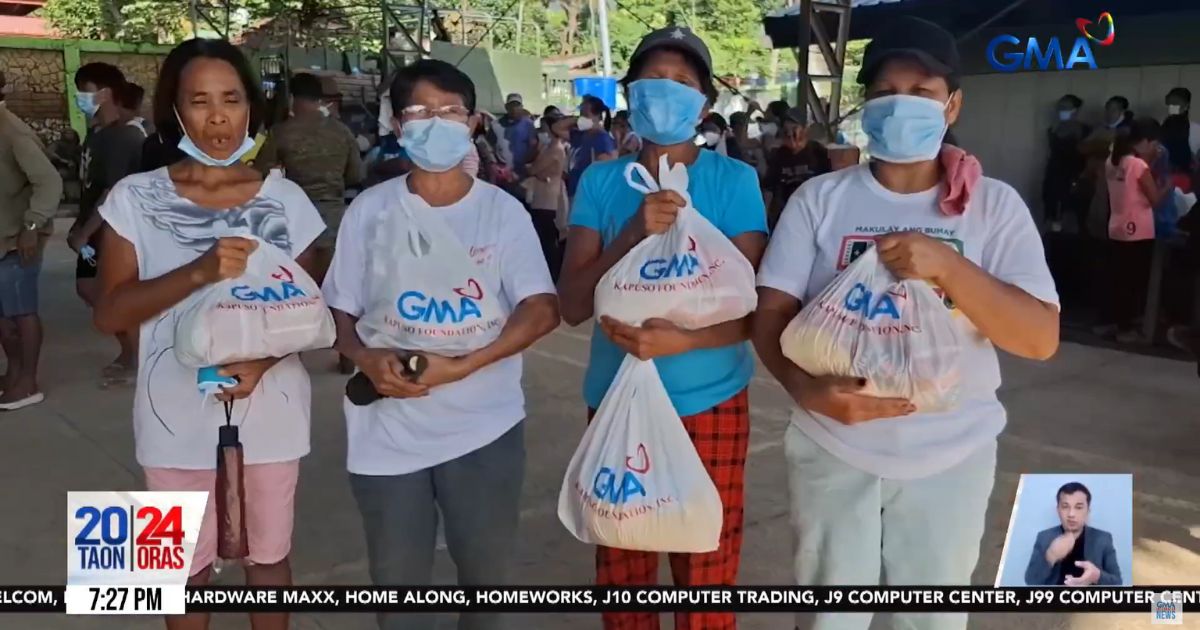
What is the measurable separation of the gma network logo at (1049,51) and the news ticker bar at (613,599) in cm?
666

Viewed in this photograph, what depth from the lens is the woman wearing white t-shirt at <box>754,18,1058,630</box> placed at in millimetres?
1721

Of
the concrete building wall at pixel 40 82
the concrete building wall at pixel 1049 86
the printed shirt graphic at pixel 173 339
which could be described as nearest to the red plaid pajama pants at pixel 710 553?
the printed shirt graphic at pixel 173 339

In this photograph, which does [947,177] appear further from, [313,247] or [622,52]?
[622,52]

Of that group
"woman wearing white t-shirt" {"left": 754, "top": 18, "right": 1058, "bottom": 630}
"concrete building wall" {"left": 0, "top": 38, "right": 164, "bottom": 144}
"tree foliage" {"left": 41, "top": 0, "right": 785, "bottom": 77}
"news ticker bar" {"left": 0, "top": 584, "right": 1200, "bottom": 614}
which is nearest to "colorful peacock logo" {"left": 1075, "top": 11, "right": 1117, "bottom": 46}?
"tree foliage" {"left": 41, "top": 0, "right": 785, "bottom": 77}

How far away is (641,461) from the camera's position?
192 cm

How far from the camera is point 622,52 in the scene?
1559 inches

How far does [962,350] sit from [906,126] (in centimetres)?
43

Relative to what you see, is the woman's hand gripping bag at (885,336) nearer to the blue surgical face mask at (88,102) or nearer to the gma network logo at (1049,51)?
the blue surgical face mask at (88,102)

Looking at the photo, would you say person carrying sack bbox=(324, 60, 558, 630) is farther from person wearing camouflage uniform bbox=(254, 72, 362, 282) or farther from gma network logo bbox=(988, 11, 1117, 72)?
gma network logo bbox=(988, 11, 1117, 72)

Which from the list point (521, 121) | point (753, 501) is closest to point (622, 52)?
point (521, 121)

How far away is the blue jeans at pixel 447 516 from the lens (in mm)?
2082

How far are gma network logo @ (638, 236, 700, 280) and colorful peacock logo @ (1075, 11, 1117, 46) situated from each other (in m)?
7.22

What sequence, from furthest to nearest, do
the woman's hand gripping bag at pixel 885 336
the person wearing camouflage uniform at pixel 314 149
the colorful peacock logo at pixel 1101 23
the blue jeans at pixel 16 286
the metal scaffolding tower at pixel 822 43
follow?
1. the metal scaffolding tower at pixel 822 43
2. the colorful peacock logo at pixel 1101 23
3. the person wearing camouflage uniform at pixel 314 149
4. the blue jeans at pixel 16 286
5. the woman's hand gripping bag at pixel 885 336

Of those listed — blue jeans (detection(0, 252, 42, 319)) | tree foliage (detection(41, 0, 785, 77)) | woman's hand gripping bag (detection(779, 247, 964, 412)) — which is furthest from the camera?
tree foliage (detection(41, 0, 785, 77))
